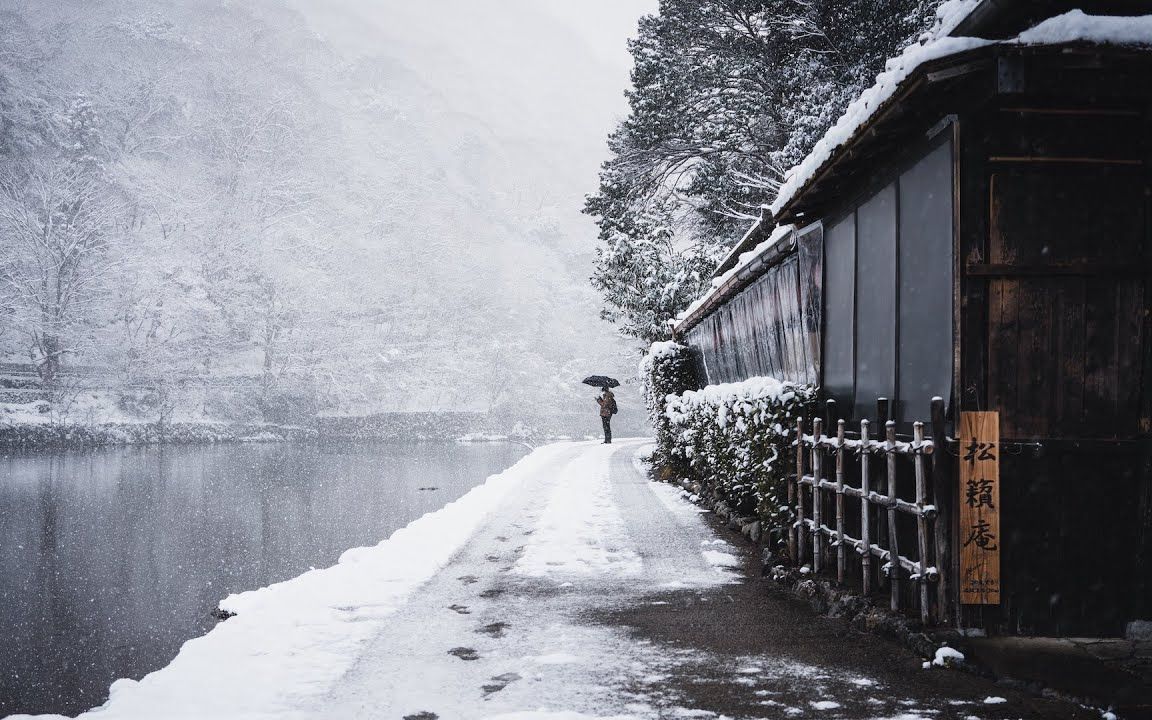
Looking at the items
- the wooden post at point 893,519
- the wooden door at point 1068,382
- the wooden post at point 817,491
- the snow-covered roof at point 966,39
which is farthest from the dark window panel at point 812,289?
the wooden door at point 1068,382

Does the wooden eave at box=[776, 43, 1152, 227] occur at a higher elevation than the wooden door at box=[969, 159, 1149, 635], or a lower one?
higher

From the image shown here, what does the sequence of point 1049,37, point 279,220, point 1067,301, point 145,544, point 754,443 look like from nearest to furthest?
point 1049,37 → point 1067,301 → point 754,443 → point 145,544 → point 279,220

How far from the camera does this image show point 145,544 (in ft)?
40.7

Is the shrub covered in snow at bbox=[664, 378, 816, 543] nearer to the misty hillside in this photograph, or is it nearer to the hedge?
the hedge

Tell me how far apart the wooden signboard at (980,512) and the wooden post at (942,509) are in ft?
0.30

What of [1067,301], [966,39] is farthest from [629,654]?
[966,39]

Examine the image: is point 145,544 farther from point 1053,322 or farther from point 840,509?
point 1053,322

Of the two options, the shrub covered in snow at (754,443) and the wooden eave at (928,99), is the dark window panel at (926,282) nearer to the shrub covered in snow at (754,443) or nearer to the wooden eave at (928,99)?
Answer: the wooden eave at (928,99)

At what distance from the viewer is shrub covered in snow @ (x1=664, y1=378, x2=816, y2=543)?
761 cm

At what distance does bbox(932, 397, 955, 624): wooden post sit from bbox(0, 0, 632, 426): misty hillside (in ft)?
179

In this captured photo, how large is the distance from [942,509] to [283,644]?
4.61 m

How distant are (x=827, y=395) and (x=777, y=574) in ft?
7.03

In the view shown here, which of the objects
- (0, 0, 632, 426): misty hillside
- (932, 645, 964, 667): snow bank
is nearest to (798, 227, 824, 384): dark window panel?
(932, 645, 964, 667): snow bank

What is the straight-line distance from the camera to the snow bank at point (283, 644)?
4094mm
